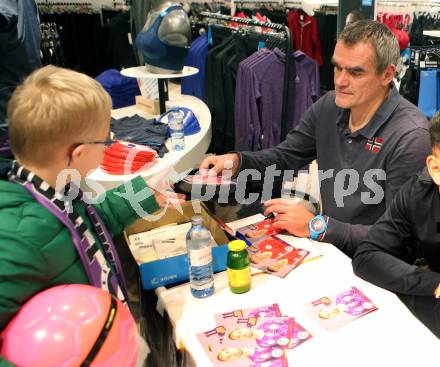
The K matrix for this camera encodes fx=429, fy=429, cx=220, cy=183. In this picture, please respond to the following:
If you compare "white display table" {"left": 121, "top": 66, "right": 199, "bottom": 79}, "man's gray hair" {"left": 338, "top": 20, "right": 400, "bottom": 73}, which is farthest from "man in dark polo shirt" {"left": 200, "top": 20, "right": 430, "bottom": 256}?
"white display table" {"left": 121, "top": 66, "right": 199, "bottom": 79}

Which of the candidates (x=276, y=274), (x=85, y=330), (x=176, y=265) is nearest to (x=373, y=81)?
(x=276, y=274)

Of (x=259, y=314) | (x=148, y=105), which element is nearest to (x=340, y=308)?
(x=259, y=314)

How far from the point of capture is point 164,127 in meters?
2.70

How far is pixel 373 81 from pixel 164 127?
131cm

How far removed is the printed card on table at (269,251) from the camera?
1479mm

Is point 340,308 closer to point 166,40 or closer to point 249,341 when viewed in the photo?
point 249,341

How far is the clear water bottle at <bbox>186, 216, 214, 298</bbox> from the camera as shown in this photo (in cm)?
129

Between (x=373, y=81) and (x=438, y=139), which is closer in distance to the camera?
(x=438, y=139)

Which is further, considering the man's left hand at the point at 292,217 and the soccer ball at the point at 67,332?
the man's left hand at the point at 292,217

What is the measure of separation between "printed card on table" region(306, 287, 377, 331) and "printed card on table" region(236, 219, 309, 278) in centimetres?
18

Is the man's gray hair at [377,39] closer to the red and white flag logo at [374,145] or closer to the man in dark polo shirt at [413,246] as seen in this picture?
the red and white flag logo at [374,145]

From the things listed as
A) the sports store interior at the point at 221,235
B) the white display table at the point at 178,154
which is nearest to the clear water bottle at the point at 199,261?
the sports store interior at the point at 221,235

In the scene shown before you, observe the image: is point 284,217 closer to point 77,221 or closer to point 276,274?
point 276,274

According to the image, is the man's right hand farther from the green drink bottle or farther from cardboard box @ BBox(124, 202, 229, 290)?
the green drink bottle
